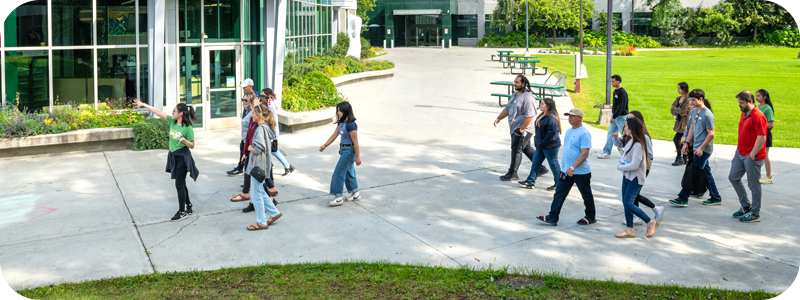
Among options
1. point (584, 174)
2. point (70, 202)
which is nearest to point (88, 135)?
point (70, 202)

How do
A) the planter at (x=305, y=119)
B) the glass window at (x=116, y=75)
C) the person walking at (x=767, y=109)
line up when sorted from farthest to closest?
the planter at (x=305, y=119), the glass window at (x=116, y=75), the person walking at (x=767, y=109)

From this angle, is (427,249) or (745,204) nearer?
(427,249)

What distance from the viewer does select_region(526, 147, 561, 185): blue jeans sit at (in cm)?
934

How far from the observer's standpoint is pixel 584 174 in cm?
752

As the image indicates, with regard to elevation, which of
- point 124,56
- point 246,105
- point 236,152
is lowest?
point 236,152

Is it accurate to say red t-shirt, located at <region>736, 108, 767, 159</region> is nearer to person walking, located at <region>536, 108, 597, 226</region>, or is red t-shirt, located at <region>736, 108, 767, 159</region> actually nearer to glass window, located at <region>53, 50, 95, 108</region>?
person walking, located at <region>536, 108, 597, 226</region>

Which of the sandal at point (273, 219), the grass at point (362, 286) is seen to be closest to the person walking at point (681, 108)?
the grass at point (362, 286)

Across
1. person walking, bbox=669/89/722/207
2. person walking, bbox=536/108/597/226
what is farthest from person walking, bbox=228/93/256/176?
person walking, bbox=669/89/722/207

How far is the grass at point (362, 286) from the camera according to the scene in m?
5.78

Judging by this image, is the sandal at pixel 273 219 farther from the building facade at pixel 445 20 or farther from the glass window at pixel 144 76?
the building facade at pixel 445 20

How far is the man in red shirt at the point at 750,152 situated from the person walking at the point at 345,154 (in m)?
4.92

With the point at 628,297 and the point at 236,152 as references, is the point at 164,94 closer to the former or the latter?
the point at 236,152

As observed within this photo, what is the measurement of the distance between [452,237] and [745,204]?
387 centimetres

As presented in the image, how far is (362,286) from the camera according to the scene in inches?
237
